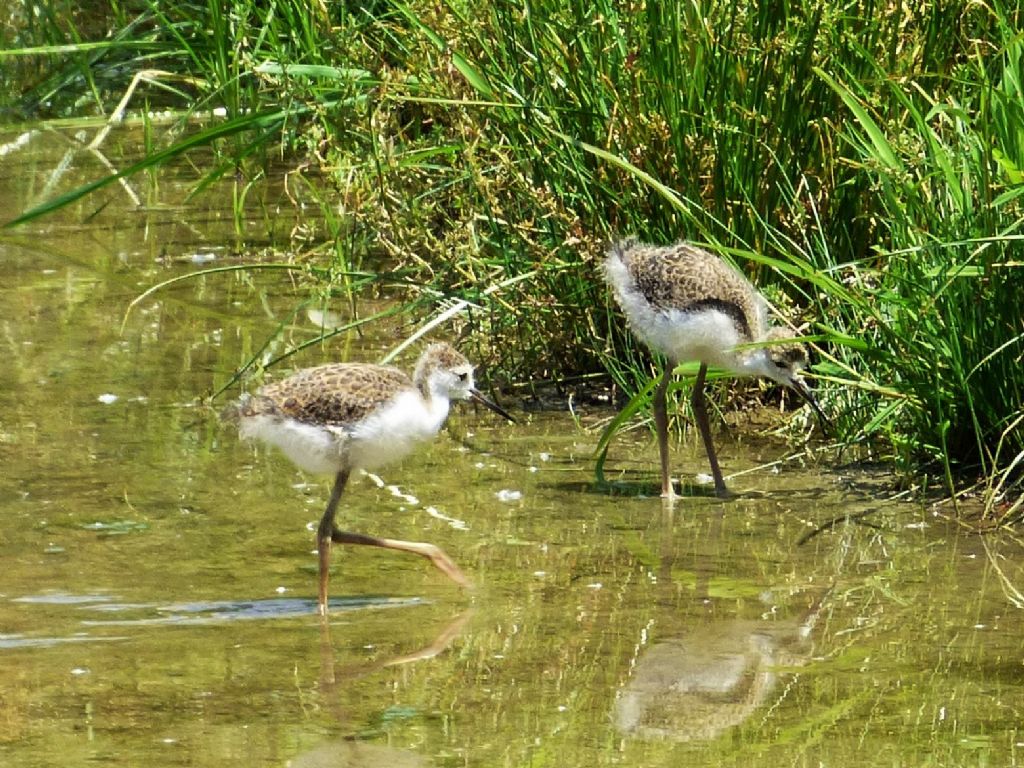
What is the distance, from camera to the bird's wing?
18.7 feet

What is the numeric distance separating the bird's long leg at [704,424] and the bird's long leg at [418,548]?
1.26 metres

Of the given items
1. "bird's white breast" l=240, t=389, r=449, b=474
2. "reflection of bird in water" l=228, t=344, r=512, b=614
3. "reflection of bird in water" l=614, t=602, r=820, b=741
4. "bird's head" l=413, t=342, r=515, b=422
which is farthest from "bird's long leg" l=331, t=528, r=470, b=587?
"reflection of bird in water" l=614, t=602, r=820, b=741

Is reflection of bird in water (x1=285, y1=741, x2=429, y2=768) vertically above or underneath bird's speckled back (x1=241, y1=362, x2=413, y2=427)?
underneath

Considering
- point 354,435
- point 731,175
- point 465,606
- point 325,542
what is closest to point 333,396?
point 354,435

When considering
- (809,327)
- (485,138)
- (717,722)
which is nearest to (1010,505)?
(809,327)

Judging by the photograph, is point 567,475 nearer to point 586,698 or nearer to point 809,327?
point 809,327

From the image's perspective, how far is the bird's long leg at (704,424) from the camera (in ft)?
22.2

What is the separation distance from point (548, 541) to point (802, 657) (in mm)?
1299

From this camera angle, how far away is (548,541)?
20.5 ft

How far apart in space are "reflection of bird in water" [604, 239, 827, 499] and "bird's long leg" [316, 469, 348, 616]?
1.34 metres

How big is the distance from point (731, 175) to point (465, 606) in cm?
234

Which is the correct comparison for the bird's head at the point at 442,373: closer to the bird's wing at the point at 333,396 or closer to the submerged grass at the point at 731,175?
the bird's wing at the point at 333,396

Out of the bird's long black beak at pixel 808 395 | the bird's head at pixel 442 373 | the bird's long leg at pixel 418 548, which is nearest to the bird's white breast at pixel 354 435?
the bird's head at pixel 442 373

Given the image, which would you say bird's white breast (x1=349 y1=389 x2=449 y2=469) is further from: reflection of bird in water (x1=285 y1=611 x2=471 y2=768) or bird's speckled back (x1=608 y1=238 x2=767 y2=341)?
bird's speckled back (x1=608 y1=238 x2=767 y2=341)
